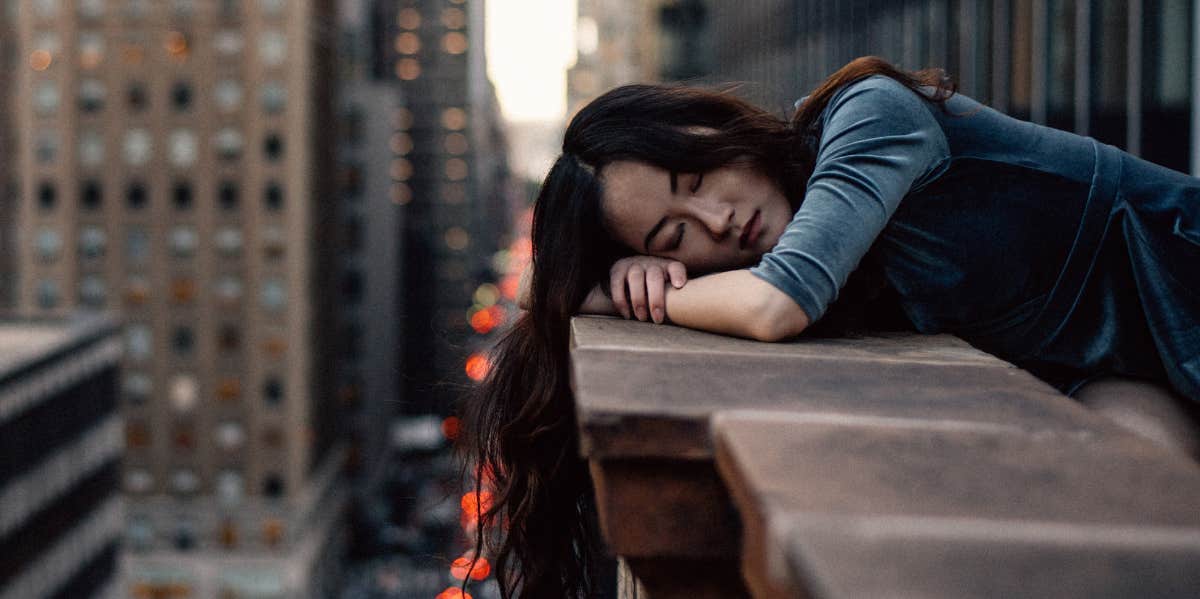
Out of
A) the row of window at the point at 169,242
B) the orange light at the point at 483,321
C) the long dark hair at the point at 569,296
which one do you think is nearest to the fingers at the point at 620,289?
the long dark hair at the point at 569,296

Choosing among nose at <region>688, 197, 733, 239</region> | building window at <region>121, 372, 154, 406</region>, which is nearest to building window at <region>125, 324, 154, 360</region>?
building window at <region>121, 372, 154, 406</region>

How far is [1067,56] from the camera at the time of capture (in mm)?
14391

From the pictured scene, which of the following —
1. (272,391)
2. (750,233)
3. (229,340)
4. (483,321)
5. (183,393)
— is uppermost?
(750,233)

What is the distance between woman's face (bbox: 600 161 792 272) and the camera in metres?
3.23

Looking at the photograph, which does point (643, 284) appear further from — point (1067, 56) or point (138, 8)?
point (138, 8)

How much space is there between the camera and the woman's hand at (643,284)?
305 cm

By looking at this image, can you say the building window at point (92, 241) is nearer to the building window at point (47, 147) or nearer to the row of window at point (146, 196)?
the row of window at point (146, 196)

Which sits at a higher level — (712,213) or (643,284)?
(712,213)

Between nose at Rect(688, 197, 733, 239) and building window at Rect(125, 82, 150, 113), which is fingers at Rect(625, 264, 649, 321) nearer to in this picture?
→ nose at Rect(688, 197, 733, 239)

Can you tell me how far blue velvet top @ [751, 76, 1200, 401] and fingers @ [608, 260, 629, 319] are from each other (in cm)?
48

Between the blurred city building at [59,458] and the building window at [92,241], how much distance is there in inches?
429

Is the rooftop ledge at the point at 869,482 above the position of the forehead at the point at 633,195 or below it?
below

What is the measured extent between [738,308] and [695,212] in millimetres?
564

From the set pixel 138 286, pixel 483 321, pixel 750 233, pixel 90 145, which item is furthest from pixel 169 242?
pixel 750 233
